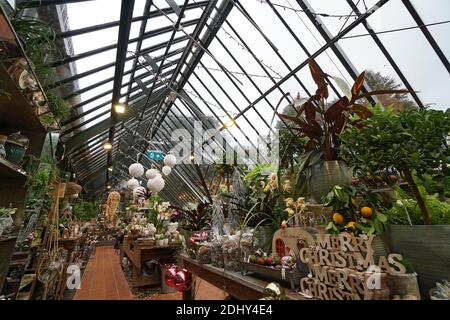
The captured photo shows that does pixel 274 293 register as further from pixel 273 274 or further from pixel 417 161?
pixel 417 161

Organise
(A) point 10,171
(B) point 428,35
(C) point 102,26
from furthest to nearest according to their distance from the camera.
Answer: (C) point 102,26 < (B) point 428,35 < (A) point 10,171

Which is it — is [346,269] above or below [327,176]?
below

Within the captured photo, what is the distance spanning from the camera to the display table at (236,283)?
39.1 inches

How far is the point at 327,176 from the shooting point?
1071 millimetres

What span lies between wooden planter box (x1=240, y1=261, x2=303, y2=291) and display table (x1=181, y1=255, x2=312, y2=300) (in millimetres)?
28

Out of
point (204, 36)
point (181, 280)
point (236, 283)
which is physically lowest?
point (181, 280)

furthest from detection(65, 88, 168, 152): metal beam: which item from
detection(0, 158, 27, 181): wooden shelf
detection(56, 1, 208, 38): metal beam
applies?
detection(0, 158, 27, 181): wooden shelf

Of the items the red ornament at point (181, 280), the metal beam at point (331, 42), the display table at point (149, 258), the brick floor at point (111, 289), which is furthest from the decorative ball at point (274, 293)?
the display table at point (149, 258)

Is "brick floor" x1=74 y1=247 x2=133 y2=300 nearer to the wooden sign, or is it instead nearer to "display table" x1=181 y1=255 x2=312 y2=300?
"display table" x1=181 y1=255 x2=312 y2=300

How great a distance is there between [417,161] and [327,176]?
33 cm

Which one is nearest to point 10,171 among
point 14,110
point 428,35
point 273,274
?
point 14,110

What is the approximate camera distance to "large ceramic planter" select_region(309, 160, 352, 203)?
41.4 inches

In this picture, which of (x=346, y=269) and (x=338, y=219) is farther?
(x=338, y=219)
